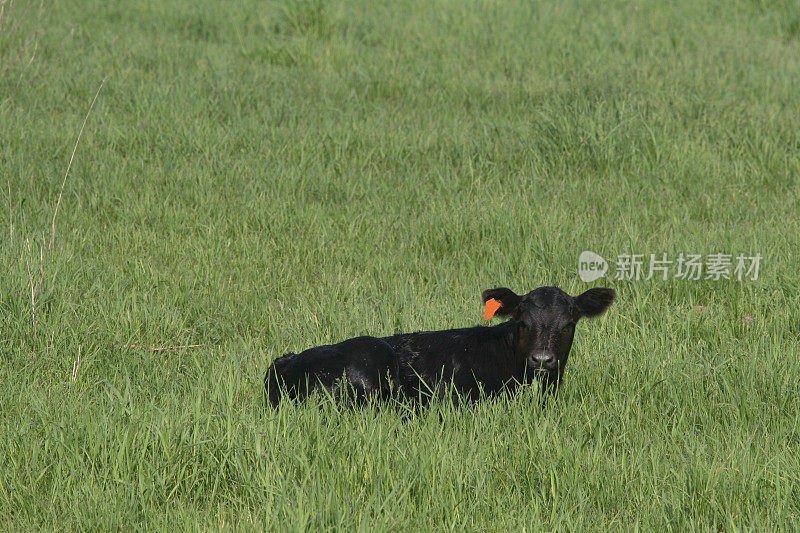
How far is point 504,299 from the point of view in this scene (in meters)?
4.73

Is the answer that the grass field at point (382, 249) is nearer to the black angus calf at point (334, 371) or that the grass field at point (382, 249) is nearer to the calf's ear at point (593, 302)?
the black angus calf at point (334, 371)

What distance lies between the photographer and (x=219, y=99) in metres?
9.52

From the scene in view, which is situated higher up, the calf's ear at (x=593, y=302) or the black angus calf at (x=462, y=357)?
the calf's ear at (x=593, y=302)

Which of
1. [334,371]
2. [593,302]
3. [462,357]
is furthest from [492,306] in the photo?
[334,371]

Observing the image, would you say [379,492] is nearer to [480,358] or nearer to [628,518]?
[628,518]

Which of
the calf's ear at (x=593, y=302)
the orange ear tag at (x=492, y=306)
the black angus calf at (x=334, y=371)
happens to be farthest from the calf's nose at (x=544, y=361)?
the black angus calf at (x=334, y=371)

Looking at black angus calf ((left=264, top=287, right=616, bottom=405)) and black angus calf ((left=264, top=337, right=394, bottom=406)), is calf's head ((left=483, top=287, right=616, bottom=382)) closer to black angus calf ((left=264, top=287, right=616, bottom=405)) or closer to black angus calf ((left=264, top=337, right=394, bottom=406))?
black angus calf ((left=264, top=287, right=616, bottom=405))

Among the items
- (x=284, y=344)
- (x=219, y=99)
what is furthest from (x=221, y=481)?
(x=219, y=99)

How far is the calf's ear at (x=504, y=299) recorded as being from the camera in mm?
4664

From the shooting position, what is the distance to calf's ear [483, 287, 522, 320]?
4.66 metres

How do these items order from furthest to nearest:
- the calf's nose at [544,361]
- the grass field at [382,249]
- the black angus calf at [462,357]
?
the black angus calf at [462,357], the calf's nose at [544,361], the grass field at [382,249]

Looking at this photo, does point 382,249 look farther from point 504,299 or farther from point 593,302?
point 593,302

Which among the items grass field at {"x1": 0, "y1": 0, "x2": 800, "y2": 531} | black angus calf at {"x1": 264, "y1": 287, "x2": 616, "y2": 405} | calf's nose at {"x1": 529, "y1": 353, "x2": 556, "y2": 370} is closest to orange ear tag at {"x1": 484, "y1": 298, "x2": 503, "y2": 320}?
black angus calf at {"x1": 264, "y1": 287, "x2": 616, "y2": 405}

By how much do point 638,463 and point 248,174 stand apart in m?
5.45
